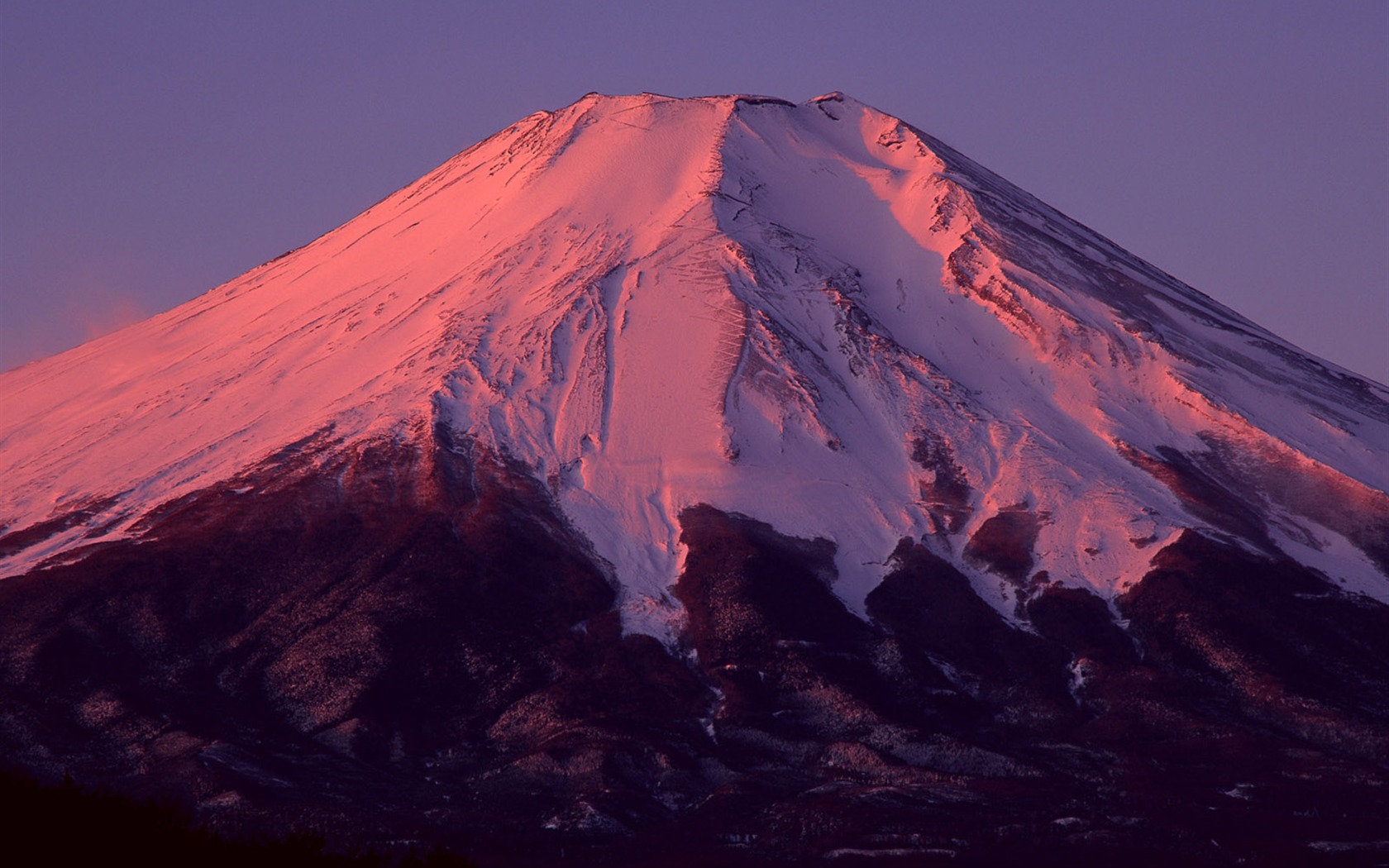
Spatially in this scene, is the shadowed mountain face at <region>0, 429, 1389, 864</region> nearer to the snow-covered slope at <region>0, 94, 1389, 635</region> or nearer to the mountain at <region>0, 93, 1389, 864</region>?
the mountain at <region>0, 93, 1389, 864</region>

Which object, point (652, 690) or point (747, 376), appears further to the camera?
point (747, 376)

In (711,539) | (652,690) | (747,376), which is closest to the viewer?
(652,690)

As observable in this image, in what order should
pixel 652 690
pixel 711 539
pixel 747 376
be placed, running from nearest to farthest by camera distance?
1. pixel 652 690
2. pixel 711 539
3. pixel 747 376

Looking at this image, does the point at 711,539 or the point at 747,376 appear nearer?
the point at 711,539

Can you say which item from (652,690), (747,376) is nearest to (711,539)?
(652,690)

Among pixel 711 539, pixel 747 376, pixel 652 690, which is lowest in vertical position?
pixel 652 690

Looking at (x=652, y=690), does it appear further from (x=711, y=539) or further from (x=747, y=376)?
(x=747, y=376)

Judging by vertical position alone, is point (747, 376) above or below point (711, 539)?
above

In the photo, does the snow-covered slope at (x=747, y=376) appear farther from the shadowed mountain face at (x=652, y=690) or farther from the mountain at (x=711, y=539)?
the shadowed mountain face at (x=652, y=690)
